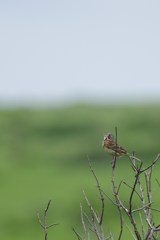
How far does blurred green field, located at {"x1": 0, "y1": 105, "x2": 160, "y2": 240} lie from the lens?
29.5 meters

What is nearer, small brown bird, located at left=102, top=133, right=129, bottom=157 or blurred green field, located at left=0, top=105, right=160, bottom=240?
small brown bird, located at left=102, top=133, right=129, bottom=157

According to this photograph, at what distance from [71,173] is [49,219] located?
970 cm

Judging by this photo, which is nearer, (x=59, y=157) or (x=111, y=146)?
(x=111, y=146)

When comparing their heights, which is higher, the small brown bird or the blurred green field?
the small brown bird

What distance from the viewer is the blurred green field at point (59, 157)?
96.8ft

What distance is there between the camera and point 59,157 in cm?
4288

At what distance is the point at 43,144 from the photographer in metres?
45.1

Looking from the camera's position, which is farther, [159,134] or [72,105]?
[72,105]

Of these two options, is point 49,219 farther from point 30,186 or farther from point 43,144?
point 43,144

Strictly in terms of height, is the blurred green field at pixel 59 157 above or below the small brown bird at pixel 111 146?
below

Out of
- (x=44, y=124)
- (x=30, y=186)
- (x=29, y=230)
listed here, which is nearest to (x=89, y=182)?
(x=30, y=186)

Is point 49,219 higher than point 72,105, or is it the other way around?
point 72,105

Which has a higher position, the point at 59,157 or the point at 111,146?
the point at 111,146

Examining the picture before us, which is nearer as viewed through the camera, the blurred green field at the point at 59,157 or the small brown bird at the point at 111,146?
the small brown bird at the point at 111,146
